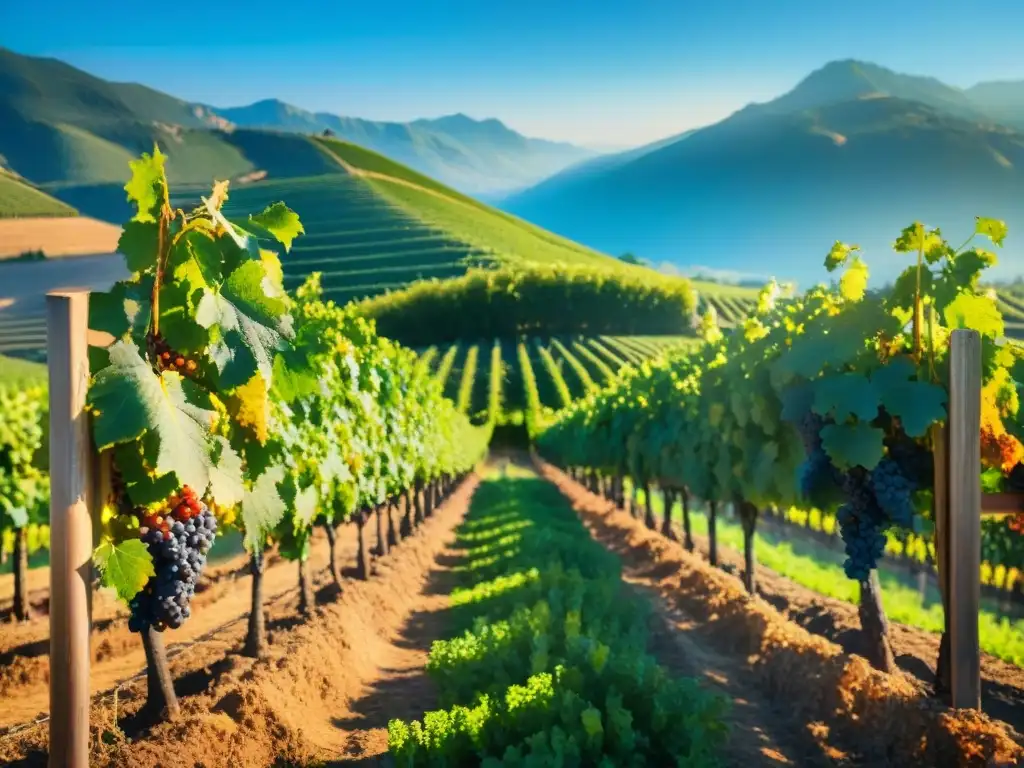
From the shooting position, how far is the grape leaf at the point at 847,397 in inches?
179

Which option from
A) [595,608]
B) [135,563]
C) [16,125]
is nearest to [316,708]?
[595,608]

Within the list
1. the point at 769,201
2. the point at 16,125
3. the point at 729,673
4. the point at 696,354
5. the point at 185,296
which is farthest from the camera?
the point at 769,201

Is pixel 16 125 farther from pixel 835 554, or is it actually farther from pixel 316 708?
pixel 316 708

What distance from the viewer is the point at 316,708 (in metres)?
6.57

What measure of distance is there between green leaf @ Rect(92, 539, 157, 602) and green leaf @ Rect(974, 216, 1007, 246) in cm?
384

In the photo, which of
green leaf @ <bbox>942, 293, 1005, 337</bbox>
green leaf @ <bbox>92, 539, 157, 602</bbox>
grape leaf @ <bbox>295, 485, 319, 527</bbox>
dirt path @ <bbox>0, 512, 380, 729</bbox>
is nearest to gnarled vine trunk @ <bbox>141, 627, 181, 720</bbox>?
green leaf @ <bbox>92, 539, 157, 602</bbox>

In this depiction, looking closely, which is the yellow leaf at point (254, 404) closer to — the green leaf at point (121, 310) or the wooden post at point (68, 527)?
the green leaf at point (121, 310)

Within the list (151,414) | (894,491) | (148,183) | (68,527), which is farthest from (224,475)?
(894,491)

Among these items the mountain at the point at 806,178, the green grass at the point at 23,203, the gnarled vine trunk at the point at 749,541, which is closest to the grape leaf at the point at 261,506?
the gnarled vine trunk at the point at 749,541

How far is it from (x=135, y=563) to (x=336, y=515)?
748cm

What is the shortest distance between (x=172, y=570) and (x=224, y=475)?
1.16 feet

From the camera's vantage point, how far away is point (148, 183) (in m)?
2.98

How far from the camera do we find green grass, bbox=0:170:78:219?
33781mm

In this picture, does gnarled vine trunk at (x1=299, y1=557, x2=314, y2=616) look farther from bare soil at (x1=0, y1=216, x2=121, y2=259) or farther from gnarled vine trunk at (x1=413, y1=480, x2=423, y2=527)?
bare soil at (x1=0, y1=216, x2=121, y2=259)
